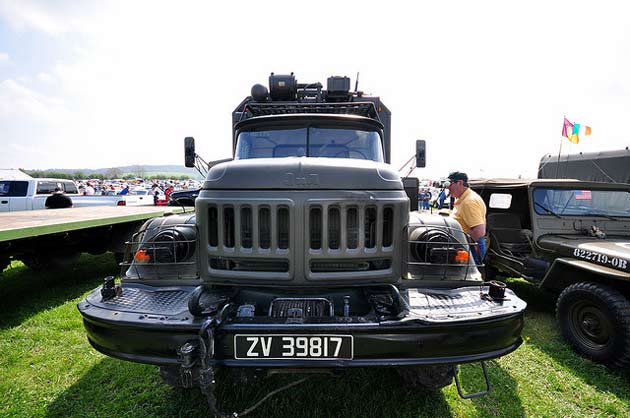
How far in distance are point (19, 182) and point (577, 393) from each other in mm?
14180

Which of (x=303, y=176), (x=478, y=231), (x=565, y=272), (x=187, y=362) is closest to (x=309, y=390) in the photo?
(x=187, y=362)

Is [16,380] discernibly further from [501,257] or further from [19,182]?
[19,182]

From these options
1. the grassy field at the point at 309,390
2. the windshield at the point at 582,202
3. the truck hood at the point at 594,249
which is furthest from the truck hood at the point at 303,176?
the windshield at the point at 582,202

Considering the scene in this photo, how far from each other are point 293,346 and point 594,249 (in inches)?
154

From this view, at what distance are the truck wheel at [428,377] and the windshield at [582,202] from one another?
3.48 meters

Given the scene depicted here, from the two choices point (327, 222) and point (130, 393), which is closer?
point (327, 222)

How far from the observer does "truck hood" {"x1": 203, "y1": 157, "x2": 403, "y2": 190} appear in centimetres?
226

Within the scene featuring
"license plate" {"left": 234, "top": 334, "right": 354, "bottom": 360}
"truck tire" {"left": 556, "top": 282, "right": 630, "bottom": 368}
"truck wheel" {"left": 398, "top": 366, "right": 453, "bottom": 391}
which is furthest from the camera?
"truck tire" {"left": 556, "top": 282, "right": 630, "bottom": 368}

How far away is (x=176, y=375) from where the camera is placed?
2672 mm

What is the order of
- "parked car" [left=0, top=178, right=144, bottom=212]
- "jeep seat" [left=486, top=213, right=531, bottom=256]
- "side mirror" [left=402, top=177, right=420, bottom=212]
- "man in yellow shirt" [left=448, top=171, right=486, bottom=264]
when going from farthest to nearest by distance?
"parked car" [left=0, top=178, right=144, bottom=212], "jeep seat" [left=486, top=213, right=531, bottom=256], "man in yellow shirt" [left=448, top=171, right=486, bottom=264], "side mirror" [left=402, top=177, right=420, bottom=212]

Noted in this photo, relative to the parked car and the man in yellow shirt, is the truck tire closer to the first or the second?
the man in yellow shirt

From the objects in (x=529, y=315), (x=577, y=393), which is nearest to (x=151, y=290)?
(x=577, y=393)

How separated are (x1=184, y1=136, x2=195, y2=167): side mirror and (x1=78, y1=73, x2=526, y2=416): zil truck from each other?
2.04m

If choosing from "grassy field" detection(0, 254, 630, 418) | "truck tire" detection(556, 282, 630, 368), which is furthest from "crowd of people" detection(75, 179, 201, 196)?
"truck tire" detection(556, 282, 630, 368)
